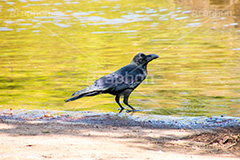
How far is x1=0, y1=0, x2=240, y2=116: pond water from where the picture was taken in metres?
7.91

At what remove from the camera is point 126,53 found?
13.0 m

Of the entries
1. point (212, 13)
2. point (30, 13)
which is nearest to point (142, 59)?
point (212, 13)

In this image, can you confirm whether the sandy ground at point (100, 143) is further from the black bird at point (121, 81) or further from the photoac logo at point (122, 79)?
the photoac logo at point (122, 79)

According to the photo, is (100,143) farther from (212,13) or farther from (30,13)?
(30,13)

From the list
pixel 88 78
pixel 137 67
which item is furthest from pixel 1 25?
pixel 137 67

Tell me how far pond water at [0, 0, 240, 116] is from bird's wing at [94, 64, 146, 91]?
2.16ft

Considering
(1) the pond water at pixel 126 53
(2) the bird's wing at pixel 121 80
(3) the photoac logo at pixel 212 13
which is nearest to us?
(2) the bird's wing at pixel 121 80

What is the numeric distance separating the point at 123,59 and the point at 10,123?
265 inches

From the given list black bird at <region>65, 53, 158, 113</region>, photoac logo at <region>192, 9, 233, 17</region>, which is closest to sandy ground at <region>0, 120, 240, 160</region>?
black bird at <region>65, 53, 158, 113</region>

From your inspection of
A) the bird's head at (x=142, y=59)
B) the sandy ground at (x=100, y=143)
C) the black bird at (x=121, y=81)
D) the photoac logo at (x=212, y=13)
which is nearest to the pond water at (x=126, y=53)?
the photoac logo at (x=212, y=13)

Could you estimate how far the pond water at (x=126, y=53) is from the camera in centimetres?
791

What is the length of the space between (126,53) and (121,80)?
6.29 meters

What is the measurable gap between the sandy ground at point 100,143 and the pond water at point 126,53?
1.58 m

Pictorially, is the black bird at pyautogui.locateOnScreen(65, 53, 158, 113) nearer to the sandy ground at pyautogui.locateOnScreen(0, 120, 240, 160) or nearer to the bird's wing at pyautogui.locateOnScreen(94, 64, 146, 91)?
the bird's wing at pyautogui.locateOnScreen(94, 64, 146, 91)
